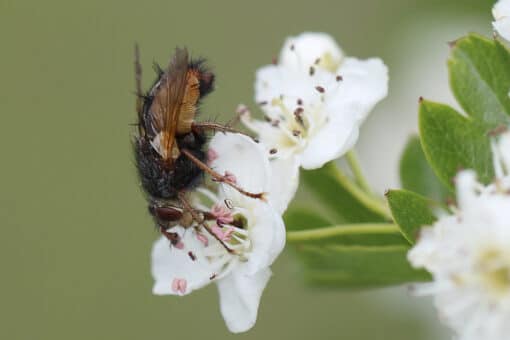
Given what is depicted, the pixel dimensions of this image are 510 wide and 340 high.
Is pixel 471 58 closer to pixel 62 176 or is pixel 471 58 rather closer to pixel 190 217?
pixel 190 217

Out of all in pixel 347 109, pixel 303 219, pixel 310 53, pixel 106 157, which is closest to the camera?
pixel 347 109

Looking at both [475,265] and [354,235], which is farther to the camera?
[354,235]

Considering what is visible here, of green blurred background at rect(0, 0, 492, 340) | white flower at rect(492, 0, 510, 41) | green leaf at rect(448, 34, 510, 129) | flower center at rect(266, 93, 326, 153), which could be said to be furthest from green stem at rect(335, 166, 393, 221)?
green blurred background at rect(0, 0, 492, 340)

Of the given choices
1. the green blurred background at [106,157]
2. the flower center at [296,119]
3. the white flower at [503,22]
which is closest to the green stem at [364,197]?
the flower center at [296,119]

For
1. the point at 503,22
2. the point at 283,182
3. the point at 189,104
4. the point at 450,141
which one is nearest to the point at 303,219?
the point at 283,182

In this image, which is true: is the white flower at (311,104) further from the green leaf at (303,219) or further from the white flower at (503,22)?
the white flower at (503,22)

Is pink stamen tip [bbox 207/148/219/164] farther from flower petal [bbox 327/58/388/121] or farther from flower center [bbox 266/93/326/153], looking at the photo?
flower petal [bbox 327/58/388/121]

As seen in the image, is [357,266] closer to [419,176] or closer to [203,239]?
[419,176]
